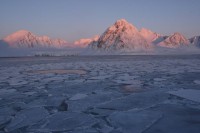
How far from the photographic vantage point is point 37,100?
4176 millimetres

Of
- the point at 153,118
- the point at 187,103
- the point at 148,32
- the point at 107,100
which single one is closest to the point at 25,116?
the point at 107,100

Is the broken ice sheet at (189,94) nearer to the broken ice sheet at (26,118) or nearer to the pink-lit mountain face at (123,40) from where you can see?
the broken ice sheet at (26,118)

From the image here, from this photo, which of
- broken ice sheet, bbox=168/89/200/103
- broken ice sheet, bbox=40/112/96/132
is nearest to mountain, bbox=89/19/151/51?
broken ice sheet, bbox=168/89/200/103

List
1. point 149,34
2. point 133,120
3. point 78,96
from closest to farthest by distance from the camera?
point 133,120 < point 78,96 < point 149,34

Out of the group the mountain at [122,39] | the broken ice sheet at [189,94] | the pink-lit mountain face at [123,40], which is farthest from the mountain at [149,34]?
the broken ice sheet at [189,94]

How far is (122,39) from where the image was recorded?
4033 inches

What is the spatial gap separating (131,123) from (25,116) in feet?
5.28

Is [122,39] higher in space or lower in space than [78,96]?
higher

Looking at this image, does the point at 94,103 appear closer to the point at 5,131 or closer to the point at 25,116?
the point at 25,116

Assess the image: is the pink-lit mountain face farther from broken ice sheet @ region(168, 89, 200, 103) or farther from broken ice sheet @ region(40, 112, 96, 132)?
broken ice sheet @ region(40, 112, 96, 132)

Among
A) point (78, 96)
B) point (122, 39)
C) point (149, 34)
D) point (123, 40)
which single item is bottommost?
point (78, 96)

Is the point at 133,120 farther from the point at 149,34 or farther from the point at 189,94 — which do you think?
the point at 149,34

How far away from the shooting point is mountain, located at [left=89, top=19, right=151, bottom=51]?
9675 centimetres

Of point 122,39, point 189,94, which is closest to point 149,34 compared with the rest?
point 122,39
